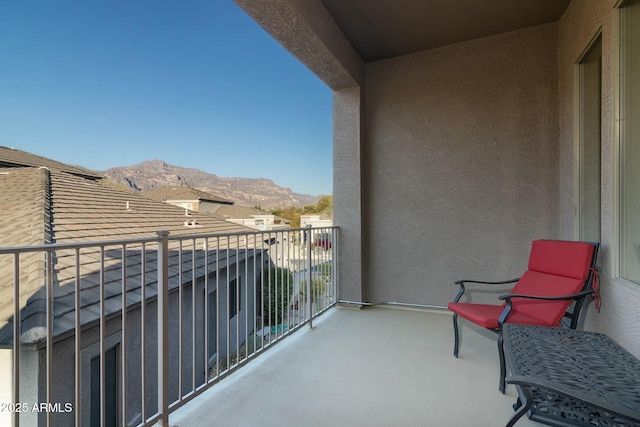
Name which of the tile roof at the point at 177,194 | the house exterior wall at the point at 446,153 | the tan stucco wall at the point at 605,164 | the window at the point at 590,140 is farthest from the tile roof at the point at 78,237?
the window at the point at 590,140

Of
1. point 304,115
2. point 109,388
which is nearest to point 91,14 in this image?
point 304,115

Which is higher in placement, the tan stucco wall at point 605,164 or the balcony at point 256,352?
the tan stucco wall at point 605,164

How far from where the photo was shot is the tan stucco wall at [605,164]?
1887mm

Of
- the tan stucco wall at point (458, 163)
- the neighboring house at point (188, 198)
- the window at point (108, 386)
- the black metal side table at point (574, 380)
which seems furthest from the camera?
the neighboring house at point (188, 198)

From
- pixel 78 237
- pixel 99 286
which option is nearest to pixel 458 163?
pixel 99 286

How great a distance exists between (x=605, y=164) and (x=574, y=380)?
166 cm

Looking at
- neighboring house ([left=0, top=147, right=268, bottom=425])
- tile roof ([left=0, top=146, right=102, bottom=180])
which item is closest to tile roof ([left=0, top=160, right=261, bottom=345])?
neighboring house ([left=0, top=147, right=268, bottom=425])

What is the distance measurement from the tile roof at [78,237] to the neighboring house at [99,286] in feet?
0.06

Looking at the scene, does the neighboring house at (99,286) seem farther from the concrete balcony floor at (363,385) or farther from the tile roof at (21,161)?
the concrete balcony floor at (363,385)

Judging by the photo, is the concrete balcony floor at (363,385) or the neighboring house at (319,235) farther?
the neighboring house at (319,235)

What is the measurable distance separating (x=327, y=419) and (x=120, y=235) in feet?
18.8

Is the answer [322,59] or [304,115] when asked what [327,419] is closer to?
[322,59]

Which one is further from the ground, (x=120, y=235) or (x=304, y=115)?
(x=304, y=115)

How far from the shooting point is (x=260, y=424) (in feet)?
5.61
